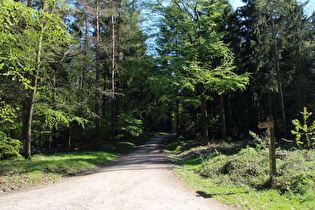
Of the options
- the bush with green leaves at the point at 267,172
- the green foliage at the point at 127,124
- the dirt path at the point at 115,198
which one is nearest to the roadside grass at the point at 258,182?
the bush with green leaves at the point at 267,172

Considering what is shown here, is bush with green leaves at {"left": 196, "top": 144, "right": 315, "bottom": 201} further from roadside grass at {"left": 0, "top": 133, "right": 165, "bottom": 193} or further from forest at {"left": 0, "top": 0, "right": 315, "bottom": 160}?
roadside grass at {"left": 0, "top": 133, "right": 165, "bottom": 193}

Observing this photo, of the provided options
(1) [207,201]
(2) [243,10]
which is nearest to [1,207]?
(1) [207,201]

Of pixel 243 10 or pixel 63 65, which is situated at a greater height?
pixel 243 10

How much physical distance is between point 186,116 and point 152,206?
2338 cm

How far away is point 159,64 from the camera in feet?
56.9

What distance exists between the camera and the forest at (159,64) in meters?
10.5

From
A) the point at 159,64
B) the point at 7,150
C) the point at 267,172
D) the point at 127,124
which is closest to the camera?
the point at 267,172

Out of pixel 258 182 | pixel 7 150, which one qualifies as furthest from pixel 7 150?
pixel 258 182

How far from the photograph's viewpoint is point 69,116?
1188 cm

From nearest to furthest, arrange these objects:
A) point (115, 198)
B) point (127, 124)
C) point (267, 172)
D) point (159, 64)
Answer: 1. point (115, 198)
2. point (267, 172)
3. point (159, 64)
4. point (127, 124)

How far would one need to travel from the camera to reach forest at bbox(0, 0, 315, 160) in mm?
10466

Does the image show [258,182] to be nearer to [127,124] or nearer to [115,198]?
[115,198]

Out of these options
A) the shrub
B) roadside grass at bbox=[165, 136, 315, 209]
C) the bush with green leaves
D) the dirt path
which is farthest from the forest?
the dirt path

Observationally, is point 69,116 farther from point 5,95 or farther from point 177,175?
point 177,175
